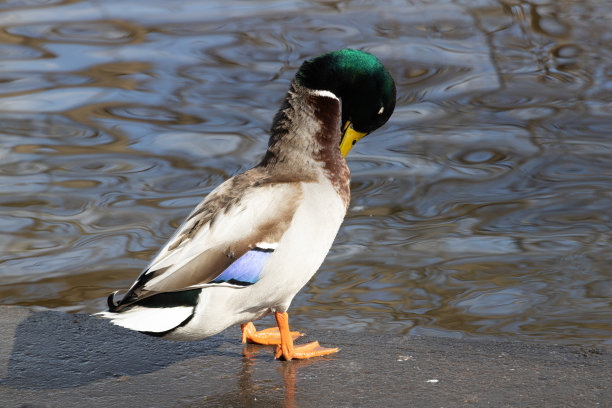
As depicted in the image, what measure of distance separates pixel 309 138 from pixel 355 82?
0.27m

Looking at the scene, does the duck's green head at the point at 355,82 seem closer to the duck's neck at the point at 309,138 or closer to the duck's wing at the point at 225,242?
the duck's neck at the point at 309,138

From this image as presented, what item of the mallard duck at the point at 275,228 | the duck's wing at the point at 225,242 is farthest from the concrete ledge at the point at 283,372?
the duck's wing at the point at 225,242

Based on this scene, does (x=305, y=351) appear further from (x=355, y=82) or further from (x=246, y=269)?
(x=355, y=82)

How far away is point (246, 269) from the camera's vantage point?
3088 millimetres

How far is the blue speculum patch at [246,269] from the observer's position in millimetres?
3059

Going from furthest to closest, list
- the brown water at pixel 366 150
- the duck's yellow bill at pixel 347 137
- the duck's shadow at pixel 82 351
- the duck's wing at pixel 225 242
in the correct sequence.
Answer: the brown water at pixel 366 150 < the duck's yellow bill at pixel 347 137 < the duck's shadow at pixel 82 351 < the duck's wing at pixel 225 242

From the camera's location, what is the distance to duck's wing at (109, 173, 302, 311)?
9.83ft

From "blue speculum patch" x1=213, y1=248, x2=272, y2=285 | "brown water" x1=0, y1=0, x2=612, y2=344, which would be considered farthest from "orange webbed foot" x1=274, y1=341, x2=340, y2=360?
"brown water" x1=0, y1=0, x2=612, y2=344

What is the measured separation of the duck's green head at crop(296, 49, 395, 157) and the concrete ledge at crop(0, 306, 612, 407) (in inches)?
32.3

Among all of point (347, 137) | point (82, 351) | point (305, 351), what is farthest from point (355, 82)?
point (82, 351)

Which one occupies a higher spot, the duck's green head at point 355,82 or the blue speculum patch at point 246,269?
the duck's green head at point 355,82

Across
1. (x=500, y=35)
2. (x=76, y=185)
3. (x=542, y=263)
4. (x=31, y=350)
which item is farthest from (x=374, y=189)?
(x=500, y=35)

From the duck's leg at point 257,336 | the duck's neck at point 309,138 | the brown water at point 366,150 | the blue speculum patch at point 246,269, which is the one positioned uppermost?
the duck's neck at point 309,138

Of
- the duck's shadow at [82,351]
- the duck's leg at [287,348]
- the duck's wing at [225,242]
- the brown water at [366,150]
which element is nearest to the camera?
the duck's wing at [225,242]
